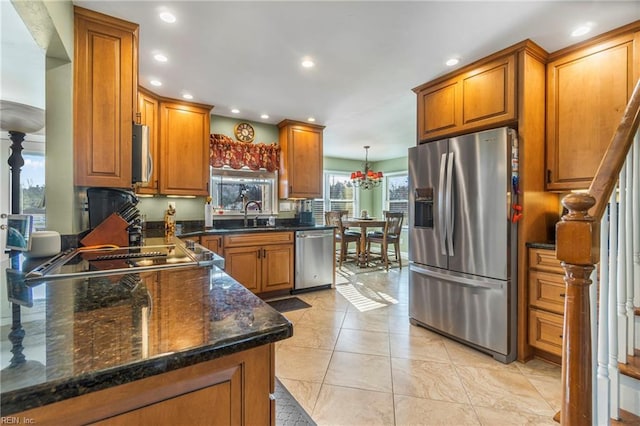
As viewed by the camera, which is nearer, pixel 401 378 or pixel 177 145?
pixel 401 378

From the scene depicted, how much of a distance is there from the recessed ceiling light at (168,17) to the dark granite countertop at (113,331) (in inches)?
71.7

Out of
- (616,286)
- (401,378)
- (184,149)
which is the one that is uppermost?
(184,149)

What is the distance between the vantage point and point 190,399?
1.99ft

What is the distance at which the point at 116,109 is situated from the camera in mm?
1953

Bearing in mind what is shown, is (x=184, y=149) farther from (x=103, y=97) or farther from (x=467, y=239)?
(x=467, y=239)

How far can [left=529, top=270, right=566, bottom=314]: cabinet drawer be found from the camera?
82.4 inches

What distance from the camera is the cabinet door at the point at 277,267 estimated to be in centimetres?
367

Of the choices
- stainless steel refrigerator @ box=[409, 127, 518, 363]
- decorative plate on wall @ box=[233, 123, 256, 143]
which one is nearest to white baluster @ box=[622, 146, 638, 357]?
stainless steel refrigerator @ box=[409, 127, 518, 363]

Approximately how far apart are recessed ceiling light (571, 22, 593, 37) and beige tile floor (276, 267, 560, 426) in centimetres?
247

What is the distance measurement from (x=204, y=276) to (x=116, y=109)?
157 centimetres

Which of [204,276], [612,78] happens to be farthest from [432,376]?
[612,78]

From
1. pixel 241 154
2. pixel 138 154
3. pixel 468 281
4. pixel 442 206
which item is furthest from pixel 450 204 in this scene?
pixel 241 154

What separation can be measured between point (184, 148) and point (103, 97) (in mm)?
1597

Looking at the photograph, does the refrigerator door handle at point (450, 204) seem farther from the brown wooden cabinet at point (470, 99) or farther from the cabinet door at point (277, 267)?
the cabinet door at point (277, 267)
